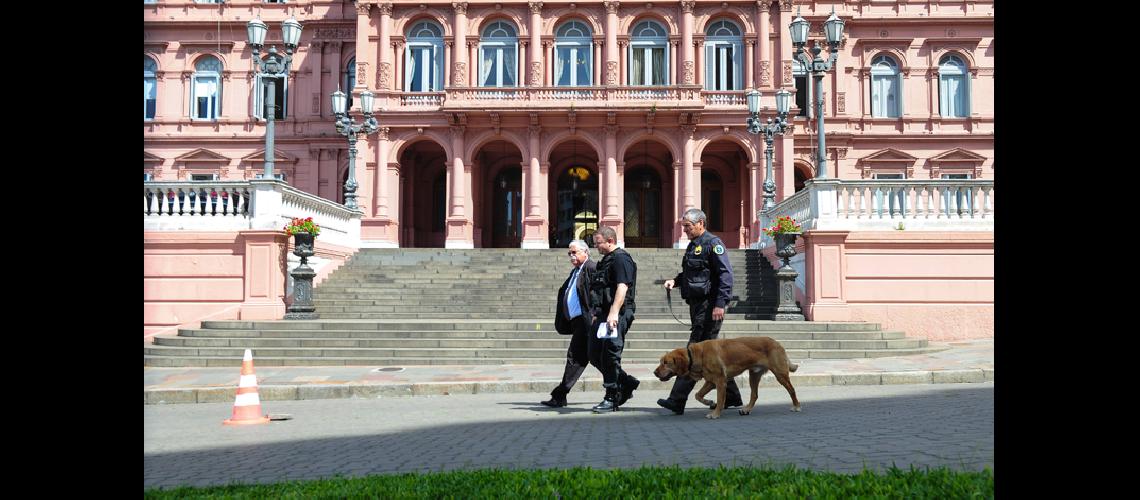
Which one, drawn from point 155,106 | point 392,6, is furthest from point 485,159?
point 155,106

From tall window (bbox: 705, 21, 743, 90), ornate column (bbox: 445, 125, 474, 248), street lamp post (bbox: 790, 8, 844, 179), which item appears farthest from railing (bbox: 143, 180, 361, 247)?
tall window (bbox: 705, 21, 743, 90)

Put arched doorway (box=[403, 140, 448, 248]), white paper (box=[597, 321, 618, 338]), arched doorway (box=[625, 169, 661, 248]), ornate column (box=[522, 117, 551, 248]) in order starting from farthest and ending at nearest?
1. arched doorway (box=[625, 169, 661, 248])
2. arched doorway (box=[403, 140, 448, 248])
3. ornate column (box=[522, 117, 551, 248])
4. white paper (box=[597, 321, 618, 338])

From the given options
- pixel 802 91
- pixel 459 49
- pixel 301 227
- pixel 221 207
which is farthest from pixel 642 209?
pixel 221 207

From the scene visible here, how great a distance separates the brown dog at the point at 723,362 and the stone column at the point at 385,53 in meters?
26.4

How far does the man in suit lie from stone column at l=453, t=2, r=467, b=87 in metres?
24.7

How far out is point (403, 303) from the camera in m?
18.9

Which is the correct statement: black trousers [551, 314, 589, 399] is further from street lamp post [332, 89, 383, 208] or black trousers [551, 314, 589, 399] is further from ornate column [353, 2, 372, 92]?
ornate column [353, 2, 372, 92]

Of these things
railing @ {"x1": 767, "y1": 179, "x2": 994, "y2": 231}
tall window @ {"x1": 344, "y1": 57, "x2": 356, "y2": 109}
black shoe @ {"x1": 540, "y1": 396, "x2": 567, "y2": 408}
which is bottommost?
black shoe @ {"x1": 540, "y1": 396, "x2": 567, "y2": 408}

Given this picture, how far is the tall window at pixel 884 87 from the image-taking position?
36.5 m

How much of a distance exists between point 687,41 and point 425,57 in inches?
406

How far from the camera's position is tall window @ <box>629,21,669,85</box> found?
33.0m

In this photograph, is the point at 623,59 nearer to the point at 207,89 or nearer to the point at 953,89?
the point at 953,89

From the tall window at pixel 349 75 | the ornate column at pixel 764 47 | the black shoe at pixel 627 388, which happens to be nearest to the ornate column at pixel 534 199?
the ornate column at pixel 764 47
